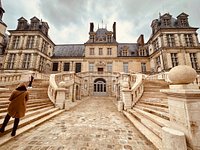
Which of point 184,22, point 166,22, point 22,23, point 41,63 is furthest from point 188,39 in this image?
point 22,23

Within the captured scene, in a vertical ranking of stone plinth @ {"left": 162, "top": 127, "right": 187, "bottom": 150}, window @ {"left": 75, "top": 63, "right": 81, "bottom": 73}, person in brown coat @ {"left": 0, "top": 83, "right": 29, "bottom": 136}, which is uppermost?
window @ {"left": 75, "top": 63, "right": 81, "bottom": 73}

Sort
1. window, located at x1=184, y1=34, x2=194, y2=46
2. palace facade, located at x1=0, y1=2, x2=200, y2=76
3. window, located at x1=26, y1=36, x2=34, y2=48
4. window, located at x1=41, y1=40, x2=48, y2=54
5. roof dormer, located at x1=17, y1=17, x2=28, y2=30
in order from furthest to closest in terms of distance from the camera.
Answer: window, located at x1=41, y1=40, x2=48, y2=54 < roof dormer, located at x1=17, y1=17, x2=28, y2=30 < window, located at x1=26, y1=36, x2=34, y2=48 < window, located at x1=184, y1=34, x2=194, y2=46 < palace facade, located at x1=0, y1=2, x2=200, y2=76

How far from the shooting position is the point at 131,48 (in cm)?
2570

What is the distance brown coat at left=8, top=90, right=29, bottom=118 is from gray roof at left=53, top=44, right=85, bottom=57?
2253cm

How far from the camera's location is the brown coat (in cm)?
297

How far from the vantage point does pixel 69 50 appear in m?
26.8

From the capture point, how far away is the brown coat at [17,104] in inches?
117

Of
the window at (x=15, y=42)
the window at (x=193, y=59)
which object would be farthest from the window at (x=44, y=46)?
the window at (x=193, y=59)

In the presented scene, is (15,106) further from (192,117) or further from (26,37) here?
(26,37)

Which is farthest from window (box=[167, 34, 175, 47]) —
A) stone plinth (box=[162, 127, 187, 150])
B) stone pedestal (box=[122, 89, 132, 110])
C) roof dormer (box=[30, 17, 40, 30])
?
roof dormer (box=[30, 17, 40, 30])

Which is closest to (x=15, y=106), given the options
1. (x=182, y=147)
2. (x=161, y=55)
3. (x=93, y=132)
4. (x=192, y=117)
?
(x=93, y=132)

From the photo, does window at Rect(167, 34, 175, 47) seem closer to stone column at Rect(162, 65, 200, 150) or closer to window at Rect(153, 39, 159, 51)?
window at Rect(153, 39, 159, 51)

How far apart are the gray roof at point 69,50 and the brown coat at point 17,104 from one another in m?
22.5

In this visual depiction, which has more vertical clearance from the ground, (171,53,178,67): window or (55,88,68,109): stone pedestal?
(171,53,178,67): window
